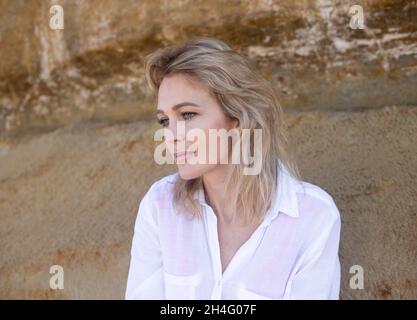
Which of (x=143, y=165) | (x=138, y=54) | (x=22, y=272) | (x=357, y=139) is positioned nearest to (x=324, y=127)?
(x=357, y=139)

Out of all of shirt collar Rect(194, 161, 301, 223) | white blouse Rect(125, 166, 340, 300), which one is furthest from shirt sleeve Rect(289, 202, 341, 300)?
shirt collar Rect(194, 161, 301, 223)

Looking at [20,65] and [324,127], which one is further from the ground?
[20,65]

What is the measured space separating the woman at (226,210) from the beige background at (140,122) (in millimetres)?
449

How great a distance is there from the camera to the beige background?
2867 millimetres

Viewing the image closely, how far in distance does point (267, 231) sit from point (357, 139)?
0.92 meters

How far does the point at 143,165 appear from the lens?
3414 millimetres

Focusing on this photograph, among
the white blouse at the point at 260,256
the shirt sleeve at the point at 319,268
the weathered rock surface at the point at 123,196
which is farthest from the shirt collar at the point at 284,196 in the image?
the weathered rock surface at the point at 123,196

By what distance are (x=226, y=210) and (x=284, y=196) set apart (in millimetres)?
220

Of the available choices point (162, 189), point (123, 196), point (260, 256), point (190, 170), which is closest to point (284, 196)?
point (260, 256)

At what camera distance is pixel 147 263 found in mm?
2469

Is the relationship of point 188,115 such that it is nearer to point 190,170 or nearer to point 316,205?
point 190,170

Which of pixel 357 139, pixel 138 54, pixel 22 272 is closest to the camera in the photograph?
pixel 357 139

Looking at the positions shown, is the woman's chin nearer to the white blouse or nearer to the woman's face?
the woman's face

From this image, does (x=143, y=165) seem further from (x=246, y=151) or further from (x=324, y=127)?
(x=246, y=151)
